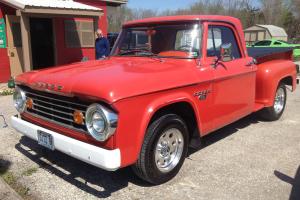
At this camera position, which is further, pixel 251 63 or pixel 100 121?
A: pixel 251 63

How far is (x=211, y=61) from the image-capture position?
15.5ft

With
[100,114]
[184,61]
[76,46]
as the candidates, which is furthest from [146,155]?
[76,46]

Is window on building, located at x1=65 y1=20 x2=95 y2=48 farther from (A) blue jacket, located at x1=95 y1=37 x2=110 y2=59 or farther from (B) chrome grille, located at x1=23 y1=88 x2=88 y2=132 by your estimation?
(B) chrome grille, located at x1=23 y1=88 x2=88 y2=132

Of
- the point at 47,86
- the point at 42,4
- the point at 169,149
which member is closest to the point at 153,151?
the point at 169,149

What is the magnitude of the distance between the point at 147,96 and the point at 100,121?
0.55 meters

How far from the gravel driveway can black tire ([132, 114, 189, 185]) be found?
140 mm

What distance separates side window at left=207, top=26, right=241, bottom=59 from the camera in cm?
480

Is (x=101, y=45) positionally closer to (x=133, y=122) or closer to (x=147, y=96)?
(x=147, y=96)

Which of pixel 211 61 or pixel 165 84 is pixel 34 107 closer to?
pixel 165 84

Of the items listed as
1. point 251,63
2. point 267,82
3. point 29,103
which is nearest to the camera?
A: point 29,103

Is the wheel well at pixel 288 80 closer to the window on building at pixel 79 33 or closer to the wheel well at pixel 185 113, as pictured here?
the wheel well at pixel 185 113

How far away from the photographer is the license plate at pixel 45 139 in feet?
12.8

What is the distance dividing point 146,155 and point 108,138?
560 millimetres

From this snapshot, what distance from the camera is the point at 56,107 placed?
397 cm
